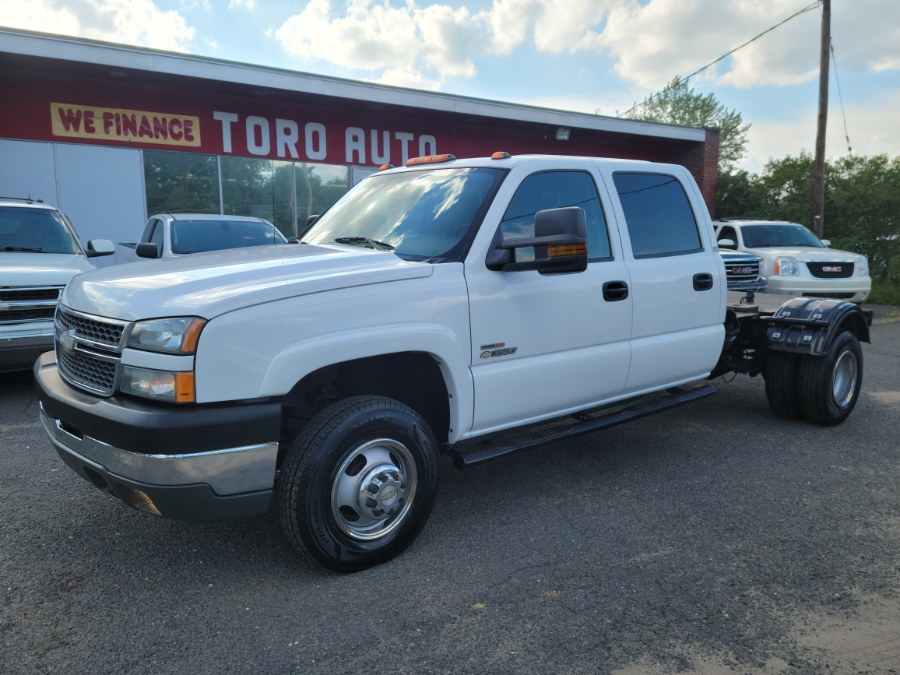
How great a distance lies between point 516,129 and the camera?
62.0 feet

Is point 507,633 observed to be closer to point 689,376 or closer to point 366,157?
point 689,376

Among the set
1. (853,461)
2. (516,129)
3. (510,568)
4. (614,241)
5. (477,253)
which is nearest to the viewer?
(510,568)

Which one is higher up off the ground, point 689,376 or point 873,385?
point 689,376

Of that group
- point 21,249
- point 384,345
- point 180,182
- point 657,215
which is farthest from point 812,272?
point 180,182

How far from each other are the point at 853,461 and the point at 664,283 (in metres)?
1.94

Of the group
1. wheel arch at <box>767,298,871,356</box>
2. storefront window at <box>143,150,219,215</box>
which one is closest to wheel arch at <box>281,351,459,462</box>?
wheel arch at <box>767,298,871,356</box>

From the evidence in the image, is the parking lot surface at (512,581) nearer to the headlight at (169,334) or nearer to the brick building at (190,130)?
the headlight at (169,334)

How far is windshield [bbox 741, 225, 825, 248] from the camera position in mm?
13047

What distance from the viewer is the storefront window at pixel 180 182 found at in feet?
44.6

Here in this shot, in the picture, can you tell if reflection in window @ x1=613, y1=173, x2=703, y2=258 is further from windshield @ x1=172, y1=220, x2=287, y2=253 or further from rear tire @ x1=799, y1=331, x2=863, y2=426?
windshield @ x1=172, y1=220, x2=287, y2=253

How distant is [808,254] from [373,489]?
36.5 feet

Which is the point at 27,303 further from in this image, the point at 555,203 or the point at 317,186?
the point at 317,186

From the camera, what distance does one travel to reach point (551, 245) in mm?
3373

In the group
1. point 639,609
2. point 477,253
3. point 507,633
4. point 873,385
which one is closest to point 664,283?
point 477,253
